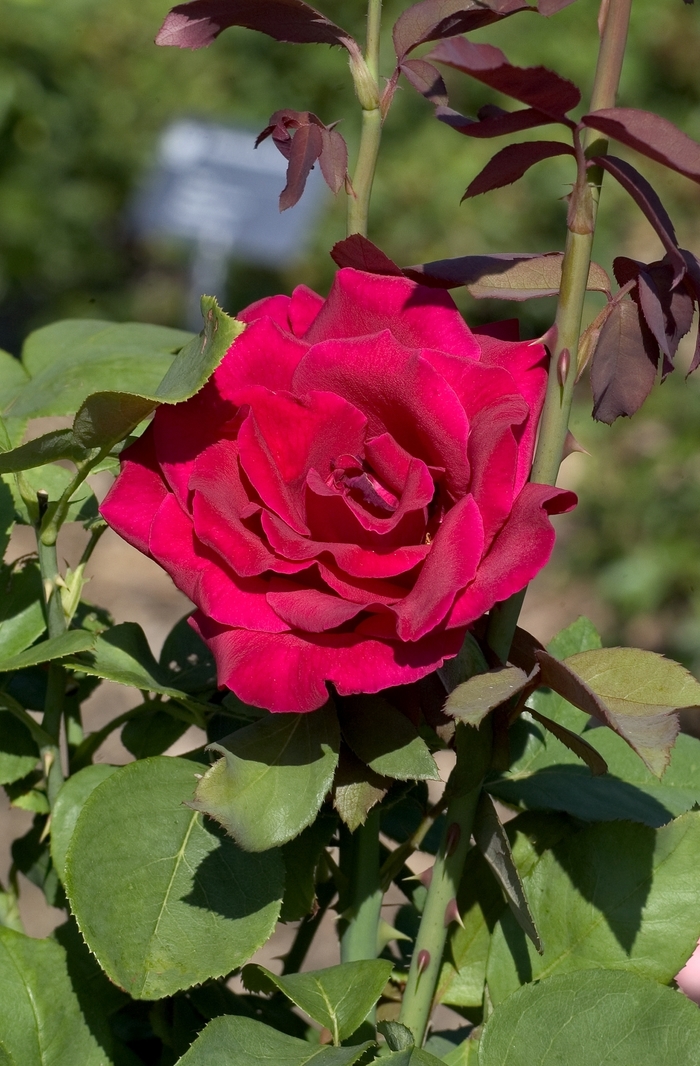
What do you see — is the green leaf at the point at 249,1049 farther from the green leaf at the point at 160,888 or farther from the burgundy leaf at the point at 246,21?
the burgundy leaf at the point at 246,21

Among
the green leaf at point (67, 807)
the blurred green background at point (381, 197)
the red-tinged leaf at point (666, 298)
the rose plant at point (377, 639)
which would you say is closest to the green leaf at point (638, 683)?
the rose plant at point (377, 639)

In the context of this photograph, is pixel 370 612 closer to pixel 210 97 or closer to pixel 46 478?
pixel 46 478

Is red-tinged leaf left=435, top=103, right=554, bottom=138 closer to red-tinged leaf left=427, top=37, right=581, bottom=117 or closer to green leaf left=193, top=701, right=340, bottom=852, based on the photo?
red-tinged leaf left=427, top=37, right=581, bottom=117

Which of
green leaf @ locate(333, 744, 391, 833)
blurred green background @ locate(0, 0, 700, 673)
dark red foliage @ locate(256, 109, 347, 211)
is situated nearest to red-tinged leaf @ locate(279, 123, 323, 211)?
dark red foliage @ locate(256, 109, 347, 211)

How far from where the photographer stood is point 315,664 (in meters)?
0.38

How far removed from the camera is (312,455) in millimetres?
411

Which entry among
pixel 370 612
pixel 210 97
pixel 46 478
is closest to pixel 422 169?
pixel 210 97

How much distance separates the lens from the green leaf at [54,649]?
1.43 feet

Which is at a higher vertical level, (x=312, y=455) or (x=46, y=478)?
(x=312, y=455)

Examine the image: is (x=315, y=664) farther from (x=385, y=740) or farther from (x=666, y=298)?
(x=666, y=298)

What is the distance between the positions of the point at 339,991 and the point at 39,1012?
5.4 inches

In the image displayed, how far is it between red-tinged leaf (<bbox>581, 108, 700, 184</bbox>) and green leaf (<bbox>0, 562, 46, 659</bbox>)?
0.32 m

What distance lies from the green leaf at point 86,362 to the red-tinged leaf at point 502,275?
0.68 feet

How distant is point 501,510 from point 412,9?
207mm
